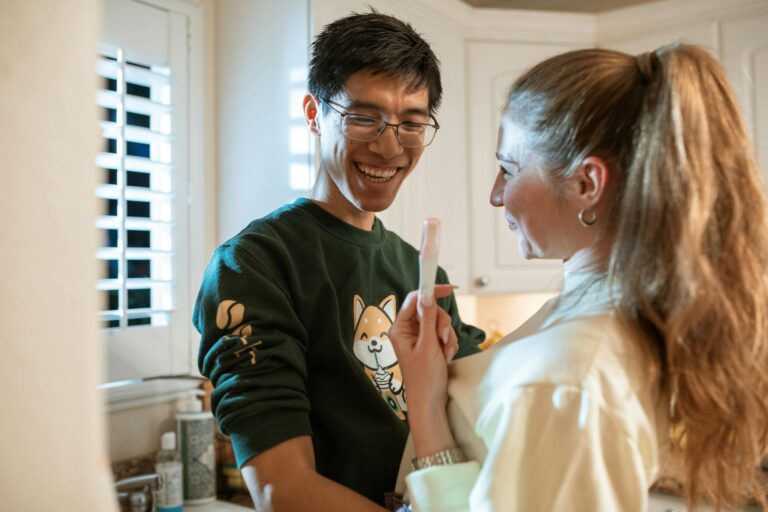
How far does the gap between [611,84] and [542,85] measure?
8 cm

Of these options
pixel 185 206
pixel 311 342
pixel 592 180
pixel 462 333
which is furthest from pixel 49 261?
pixel 185 206

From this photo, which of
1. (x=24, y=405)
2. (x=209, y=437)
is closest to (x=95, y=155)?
(x=24, y=405)

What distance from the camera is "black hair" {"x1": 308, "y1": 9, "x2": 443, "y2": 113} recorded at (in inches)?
44.9

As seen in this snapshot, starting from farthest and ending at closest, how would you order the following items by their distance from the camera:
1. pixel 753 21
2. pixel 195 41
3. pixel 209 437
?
1. pixel 753 21
2. pixel 195 41
3. pixel 209 437

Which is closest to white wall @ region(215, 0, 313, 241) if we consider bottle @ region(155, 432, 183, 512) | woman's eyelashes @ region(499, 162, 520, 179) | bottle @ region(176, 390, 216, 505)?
bottle @ region(176, 390, 216, 505)

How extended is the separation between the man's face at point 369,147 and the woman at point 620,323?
1.07 ft

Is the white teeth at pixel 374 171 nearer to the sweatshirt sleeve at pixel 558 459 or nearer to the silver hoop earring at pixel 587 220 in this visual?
the silver hoop earring at pixel 587 220

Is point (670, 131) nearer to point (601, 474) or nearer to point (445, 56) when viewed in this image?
point (601, 474)

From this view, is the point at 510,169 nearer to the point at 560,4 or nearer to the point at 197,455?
the point at 197,455

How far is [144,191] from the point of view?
2.07 metres

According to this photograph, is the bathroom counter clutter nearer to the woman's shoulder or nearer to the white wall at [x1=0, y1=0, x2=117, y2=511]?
the woman's shoulder

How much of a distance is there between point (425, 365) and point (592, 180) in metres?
0.28

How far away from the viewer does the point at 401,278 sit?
127 cm

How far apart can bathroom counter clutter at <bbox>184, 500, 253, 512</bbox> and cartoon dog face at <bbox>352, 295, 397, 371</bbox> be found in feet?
3.61
